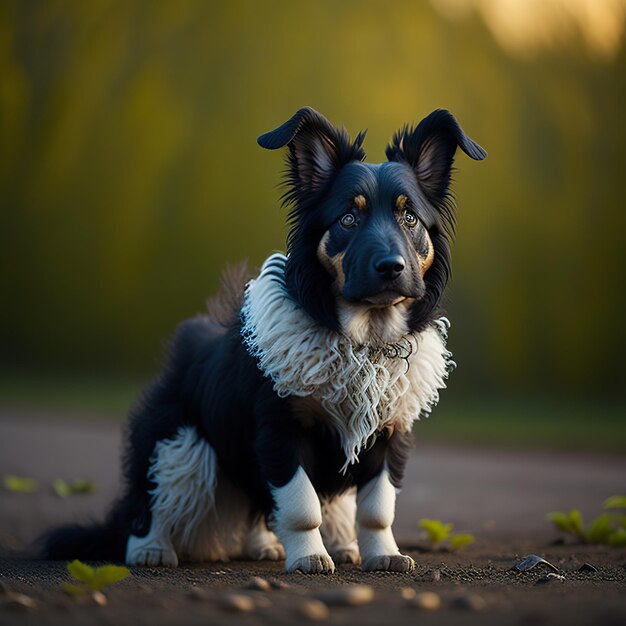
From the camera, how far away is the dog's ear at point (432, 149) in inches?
186

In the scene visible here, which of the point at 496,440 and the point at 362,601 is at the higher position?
the point at 496,440

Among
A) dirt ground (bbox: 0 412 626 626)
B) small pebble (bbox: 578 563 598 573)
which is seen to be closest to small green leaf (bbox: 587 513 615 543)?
dirt ground (bbox: 0 412 626 626)

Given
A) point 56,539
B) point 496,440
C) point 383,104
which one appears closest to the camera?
point 56,539

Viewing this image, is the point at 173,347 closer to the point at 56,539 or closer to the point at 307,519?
the point at 56,539

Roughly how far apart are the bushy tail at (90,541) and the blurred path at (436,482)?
38cm

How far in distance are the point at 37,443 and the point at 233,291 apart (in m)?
7.19

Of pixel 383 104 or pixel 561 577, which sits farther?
pixel 383 104

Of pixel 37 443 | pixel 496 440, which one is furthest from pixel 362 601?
pixel 496 440

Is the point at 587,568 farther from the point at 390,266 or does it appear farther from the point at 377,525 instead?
the point at 390,266

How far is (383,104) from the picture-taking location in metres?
16.3

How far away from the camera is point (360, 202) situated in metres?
4.43

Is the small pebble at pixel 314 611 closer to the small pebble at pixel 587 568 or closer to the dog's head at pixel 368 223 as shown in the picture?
the dog's head at pixel 368 223

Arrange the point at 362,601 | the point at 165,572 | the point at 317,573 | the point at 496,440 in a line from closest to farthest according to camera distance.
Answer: the point at 362,601
the point at 317,573
the point at 165,572
the point at 496,440

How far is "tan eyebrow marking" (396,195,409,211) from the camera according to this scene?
14.6ft
